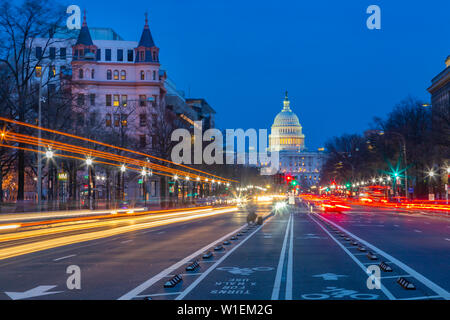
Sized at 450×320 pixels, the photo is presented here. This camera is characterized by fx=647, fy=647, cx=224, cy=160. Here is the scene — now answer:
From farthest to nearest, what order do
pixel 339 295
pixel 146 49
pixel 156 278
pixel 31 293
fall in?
pixel 146 49 < pixel 156 278 < pixel 31 293 < pixel 339 295

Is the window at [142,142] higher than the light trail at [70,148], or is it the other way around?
the window at [142,142]

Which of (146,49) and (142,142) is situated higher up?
(146,49)

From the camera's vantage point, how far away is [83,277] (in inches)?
601

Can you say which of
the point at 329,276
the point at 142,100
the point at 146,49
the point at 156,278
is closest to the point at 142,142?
the point at 142,100

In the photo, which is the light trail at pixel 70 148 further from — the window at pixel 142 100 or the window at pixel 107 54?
the window at pixel 107 54

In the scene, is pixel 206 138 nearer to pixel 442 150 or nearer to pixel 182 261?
pixel 442 150

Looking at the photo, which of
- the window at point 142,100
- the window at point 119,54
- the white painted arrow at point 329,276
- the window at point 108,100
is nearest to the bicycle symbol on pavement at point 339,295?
the white painted arrow at point 329,276

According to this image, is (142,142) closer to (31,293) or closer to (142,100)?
(142,100)

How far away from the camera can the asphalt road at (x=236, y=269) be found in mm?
12664

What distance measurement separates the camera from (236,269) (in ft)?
54.4

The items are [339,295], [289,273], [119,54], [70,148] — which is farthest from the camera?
[119,54]

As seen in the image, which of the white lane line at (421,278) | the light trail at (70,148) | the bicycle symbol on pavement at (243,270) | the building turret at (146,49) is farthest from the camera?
the building turret at (146,49)

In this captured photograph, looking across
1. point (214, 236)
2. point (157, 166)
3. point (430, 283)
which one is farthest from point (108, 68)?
point (430, 283)
